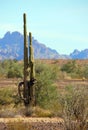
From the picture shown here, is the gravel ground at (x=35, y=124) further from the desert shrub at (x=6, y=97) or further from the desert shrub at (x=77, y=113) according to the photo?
the desert shrub at (x=6, y=97)

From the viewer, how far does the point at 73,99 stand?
1694cm

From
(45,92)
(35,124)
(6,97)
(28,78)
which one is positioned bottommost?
(35,124)

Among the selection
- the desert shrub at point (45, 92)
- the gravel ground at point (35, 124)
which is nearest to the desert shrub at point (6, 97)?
the desert shrub at point (45, 92)

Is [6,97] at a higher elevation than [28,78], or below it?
below

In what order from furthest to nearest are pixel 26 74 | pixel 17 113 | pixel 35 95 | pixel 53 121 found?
1. pixel 35 95
2. pixel 26 74
3. pixel 17 113
4. pixel 53 121

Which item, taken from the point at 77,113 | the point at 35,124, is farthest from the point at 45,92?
the point at 77,113

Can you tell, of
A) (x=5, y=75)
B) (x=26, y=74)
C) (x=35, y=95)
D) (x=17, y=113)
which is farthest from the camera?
(x=5, y=75)

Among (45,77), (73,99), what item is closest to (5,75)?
(45,77)

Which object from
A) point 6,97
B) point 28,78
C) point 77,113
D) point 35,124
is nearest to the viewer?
point 77,113

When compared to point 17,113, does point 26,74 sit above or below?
above

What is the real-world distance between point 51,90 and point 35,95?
1.46 metres

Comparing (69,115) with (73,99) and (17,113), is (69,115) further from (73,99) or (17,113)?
(17,113)

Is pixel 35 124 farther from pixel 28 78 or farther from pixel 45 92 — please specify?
pixel 45 92

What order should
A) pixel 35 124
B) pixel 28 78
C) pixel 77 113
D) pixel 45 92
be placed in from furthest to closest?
1. pixel 45 92
2. pixel 28 78
3. pixel 35 124
4. pixel 77 113
